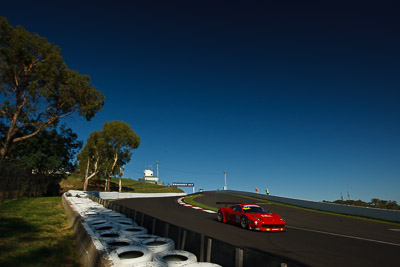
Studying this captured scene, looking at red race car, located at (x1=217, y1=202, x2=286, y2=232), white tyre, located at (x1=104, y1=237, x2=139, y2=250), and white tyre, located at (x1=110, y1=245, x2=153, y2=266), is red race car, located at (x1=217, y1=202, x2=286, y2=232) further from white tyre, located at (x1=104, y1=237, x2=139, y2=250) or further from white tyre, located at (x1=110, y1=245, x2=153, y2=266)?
white tyre, located at (x1=110, y1=245, x2=153, y2=266)

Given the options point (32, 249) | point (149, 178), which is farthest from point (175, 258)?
point (149, 178)

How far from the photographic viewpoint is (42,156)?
87.5 ft

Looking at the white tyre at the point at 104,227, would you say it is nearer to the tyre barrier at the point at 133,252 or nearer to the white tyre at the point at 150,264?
the tyre barrier at the point at 133,252

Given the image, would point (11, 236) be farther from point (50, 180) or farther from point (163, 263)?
point (50, 180)

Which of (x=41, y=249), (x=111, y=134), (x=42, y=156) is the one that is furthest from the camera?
(x=111, y=134)

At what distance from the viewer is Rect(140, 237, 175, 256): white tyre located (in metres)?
4.03

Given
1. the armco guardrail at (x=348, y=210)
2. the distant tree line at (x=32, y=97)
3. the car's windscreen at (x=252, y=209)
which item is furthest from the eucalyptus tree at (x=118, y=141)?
the car's windscreen at (x=252, y=209)

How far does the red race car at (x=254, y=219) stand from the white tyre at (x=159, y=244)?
5.34 m

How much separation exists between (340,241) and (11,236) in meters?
9.71

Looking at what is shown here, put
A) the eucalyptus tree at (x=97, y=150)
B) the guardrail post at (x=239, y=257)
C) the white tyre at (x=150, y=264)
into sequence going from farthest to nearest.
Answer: the eucalyptus tree at (x=97, y=150) → the white tyre at (x=150, y=264) → the guardrail post at (x=239, y=257)

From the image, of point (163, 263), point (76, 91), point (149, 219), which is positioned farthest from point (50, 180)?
point (163, 263)

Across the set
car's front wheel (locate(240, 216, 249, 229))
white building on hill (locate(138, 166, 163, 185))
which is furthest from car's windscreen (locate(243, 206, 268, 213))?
white building on hill (locate(138, 166, 163, 185))

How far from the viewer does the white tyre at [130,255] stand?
327 cm

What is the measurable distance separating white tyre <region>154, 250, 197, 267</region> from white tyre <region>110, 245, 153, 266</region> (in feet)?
0.57
